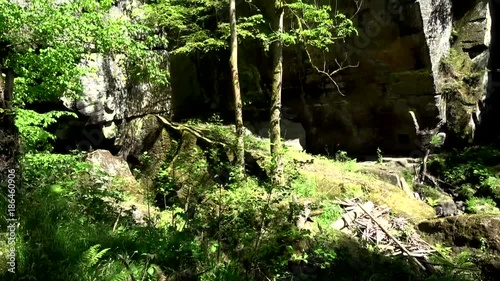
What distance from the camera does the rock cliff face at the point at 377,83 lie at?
43.3 feet

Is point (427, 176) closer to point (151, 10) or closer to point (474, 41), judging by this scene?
point (474, 41)

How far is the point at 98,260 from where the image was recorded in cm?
343

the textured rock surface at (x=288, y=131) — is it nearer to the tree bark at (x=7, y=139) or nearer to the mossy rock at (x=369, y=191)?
the mossy rock at (x=369, y=191)

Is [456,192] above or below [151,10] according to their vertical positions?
below

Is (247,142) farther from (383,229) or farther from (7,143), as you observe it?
(7,143)

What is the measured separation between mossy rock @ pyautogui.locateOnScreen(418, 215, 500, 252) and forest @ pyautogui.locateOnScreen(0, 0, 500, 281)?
3 centimetres

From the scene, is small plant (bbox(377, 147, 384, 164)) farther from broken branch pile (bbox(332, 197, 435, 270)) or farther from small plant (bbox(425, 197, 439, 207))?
broken branch pile (bbox(332, 197, 435, 270))

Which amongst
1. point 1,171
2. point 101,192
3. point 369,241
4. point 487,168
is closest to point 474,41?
point 487,168

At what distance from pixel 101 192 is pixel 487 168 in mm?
12107

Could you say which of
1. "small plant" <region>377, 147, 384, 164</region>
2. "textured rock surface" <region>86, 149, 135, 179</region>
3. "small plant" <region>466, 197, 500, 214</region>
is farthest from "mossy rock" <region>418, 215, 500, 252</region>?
"textured rock surface" <region>86, 149, 135, 179</region>

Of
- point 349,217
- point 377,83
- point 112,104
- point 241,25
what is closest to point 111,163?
point 112,104

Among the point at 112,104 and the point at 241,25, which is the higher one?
the point at 241,25

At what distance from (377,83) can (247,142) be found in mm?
5459

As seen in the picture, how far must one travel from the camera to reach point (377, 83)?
14.5m
